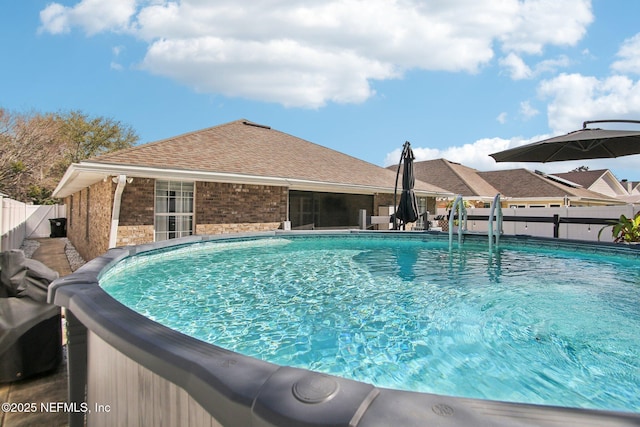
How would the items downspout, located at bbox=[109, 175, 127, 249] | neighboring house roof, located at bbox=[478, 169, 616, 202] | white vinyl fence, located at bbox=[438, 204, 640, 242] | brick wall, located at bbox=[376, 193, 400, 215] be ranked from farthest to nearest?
neighboring house roof, located at bbox=[478, 169, 616, 202] < brick wall, located at bbox=[376, 193, 400, 215] < white vinyl fence, located at bbox=[438, 204, 640, 242] < downspout, located at bbox=[109, 175, 127, 249]

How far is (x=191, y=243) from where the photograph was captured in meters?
8.55

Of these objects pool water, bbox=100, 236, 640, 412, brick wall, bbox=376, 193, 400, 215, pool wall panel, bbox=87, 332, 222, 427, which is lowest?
pool water, bbox=100, 236, 640, 412

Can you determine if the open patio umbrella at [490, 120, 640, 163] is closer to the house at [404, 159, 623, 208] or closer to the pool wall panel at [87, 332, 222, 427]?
the pool wall panel at [87, 332, 222, 427]

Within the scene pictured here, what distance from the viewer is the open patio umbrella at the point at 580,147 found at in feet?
25.8

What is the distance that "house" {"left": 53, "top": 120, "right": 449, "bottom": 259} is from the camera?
9641 mm

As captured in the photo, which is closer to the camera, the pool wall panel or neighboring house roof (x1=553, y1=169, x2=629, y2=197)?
the pool wall panel

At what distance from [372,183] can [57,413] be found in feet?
46.9

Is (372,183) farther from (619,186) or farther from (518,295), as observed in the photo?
(619,186)

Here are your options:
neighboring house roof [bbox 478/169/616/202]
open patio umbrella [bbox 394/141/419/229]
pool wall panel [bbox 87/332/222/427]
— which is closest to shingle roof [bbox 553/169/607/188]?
neighboring house roof [bbox 478/169/616/202]

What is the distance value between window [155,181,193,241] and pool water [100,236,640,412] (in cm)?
339

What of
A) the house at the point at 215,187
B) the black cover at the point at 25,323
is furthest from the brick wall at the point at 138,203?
the black cover at the point at 25,323

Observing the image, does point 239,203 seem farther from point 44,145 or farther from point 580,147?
point 44,145

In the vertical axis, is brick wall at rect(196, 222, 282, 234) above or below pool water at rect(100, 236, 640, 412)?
above

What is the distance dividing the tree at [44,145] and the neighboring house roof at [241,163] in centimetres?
1579
